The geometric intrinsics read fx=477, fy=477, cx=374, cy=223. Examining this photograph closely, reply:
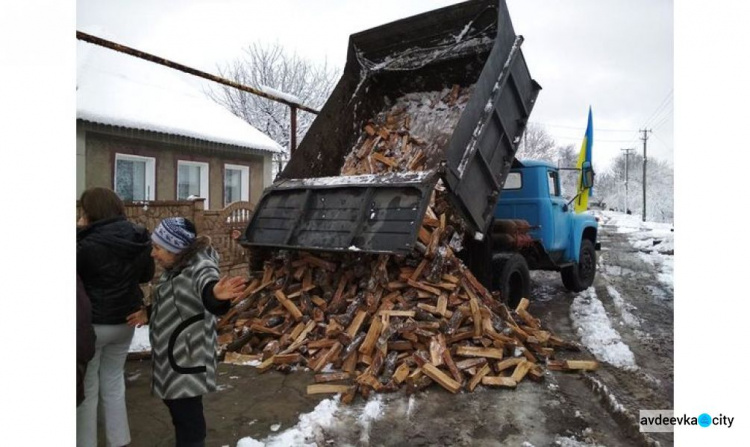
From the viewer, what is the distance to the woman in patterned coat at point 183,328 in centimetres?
264

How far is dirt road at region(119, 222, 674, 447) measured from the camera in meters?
3.33

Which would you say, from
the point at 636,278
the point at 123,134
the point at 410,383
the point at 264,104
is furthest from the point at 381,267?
the point at 264,104

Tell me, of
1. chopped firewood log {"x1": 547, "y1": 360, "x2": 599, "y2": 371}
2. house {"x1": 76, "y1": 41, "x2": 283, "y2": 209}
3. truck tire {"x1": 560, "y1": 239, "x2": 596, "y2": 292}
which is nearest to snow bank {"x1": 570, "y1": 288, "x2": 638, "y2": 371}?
truck tire {"x1": 560, "y1": 239, "x2": 596, "y2": 292}

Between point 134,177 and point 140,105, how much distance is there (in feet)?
5.40

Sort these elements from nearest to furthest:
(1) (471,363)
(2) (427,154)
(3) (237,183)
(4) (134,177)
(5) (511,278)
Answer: (1) (471,363) < (2) (427,154) < (5) (511,278) < (4) (134,177) < (3) (237,183)

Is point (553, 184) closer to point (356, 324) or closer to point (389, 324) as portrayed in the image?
point (389, 324)

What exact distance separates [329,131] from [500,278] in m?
3.00

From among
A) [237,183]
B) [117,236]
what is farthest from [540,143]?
[117,236]

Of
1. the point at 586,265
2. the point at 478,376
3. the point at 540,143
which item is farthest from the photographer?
the point at 540,143

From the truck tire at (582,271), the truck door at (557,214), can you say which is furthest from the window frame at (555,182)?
the truck tire at (582,271)

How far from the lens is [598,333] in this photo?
6176mm

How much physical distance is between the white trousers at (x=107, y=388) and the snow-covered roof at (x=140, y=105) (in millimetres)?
7798
